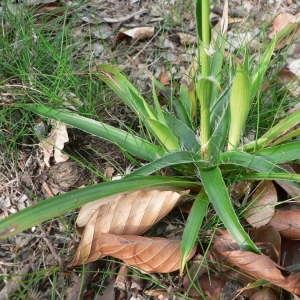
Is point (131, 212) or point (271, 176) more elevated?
point (271, 176)

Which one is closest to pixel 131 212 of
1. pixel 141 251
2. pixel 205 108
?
pixel 141 251

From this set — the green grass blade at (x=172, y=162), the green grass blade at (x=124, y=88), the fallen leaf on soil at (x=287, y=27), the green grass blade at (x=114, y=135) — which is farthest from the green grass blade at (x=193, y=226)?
the fallen leaf on soil at (x=287, y=27)

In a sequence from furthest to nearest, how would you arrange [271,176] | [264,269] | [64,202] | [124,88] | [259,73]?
[124,88]
[259,73]
[271,176]
[264,269]
[64,202]

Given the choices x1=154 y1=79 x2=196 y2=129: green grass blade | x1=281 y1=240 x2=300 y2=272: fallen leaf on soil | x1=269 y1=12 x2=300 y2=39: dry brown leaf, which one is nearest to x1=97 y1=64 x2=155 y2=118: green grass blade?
x1=154 y1=79 x2=196 y2=129: green grass blade

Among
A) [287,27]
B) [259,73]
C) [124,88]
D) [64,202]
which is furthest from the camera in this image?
[287,27]

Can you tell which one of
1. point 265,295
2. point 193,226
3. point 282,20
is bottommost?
point 265,295

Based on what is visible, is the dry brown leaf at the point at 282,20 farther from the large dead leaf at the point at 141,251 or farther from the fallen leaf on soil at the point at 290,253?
the large dead leaf at the point at 141,251

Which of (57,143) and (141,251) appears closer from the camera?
(141,251)

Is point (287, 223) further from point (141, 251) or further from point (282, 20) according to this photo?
point (282, 20)

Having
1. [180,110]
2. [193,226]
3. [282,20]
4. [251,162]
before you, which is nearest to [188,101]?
[180,110]
